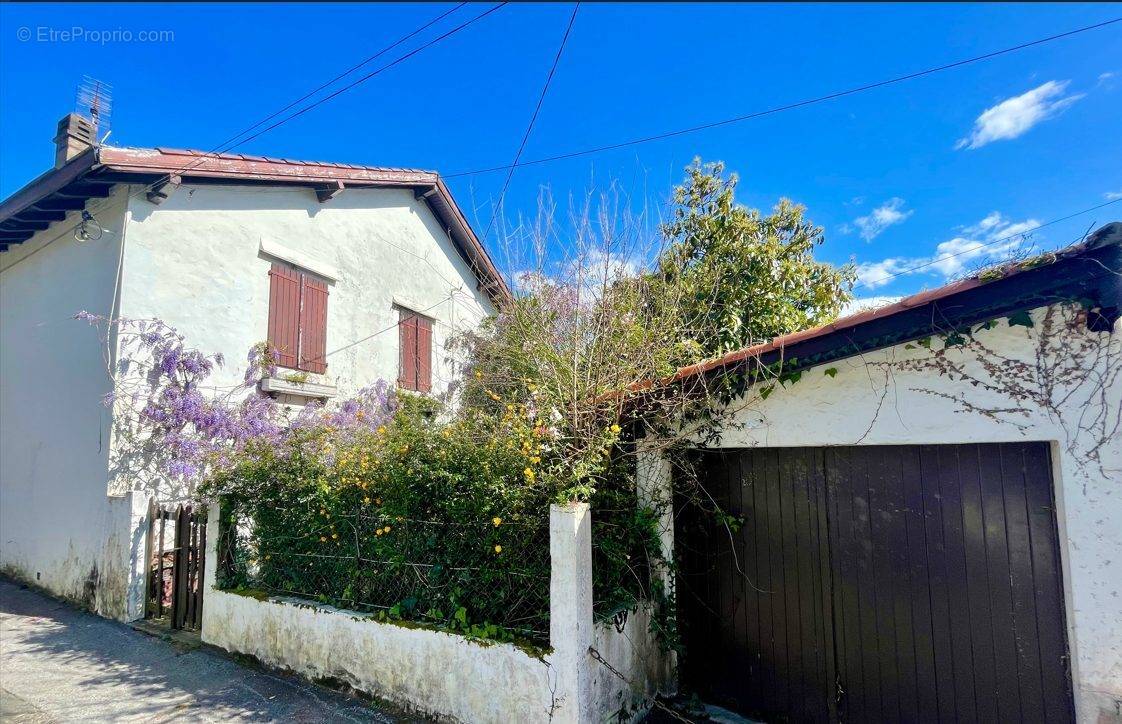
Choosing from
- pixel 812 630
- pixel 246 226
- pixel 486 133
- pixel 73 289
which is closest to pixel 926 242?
pixel 812 630

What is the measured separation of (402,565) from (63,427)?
667 cm

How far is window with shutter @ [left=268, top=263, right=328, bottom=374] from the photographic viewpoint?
898cm

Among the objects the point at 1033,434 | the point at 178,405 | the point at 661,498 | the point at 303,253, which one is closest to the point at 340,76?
the point at 303,253

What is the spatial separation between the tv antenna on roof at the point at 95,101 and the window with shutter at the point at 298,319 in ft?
11.3

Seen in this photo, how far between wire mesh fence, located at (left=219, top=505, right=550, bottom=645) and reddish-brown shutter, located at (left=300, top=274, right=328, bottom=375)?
3.83m

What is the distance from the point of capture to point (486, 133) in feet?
28.3

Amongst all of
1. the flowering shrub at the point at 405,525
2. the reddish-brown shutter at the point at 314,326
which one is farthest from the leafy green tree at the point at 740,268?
the reddish-brown shutter at the point at 314,326

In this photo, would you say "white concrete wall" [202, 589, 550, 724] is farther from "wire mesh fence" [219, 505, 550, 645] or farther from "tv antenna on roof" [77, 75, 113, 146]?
"tv antenna on roof" [77, 75, 113, 146]

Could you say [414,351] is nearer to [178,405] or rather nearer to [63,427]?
[178,405]

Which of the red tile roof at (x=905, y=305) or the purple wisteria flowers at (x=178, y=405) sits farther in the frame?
the purple wisteria flowers at (x=178, y=405)

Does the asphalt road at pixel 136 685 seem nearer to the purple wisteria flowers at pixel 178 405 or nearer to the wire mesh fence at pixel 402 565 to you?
the wire mesh fence at pixel 402 565

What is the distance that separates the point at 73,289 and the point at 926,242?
12.4 meters

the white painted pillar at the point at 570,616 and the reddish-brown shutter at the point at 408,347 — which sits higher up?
the reddish-brown shutter at the point at 408,347

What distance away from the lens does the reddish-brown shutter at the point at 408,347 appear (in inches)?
461
